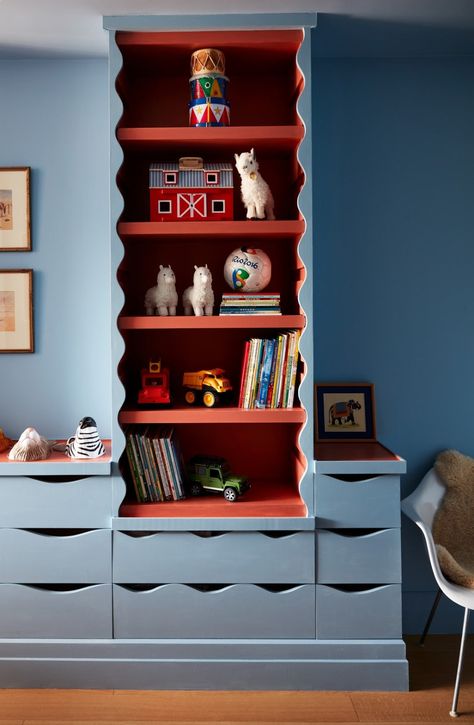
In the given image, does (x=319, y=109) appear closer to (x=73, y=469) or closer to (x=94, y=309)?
(x=94, y=309)

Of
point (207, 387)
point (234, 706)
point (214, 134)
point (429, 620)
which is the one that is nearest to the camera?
point (234, 706)

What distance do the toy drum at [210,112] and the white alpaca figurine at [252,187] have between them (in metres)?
0.13

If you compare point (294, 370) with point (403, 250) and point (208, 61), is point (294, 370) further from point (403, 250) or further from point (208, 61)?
point (208, 61)

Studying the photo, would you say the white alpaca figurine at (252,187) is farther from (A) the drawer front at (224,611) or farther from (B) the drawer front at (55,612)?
(B) the drawer front at (55,612)

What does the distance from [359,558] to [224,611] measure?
49 cm

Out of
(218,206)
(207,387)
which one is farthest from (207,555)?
(218,206)

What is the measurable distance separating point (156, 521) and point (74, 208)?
4.17 feet

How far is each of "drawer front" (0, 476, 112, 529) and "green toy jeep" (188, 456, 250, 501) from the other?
1.06 feet

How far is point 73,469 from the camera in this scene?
2.28 meters

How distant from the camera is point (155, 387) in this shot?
2359 mm

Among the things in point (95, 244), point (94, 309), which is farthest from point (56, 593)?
point (95, 244)

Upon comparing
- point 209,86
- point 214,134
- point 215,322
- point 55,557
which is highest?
point 209,86

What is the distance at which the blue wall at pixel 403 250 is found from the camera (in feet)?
8.57

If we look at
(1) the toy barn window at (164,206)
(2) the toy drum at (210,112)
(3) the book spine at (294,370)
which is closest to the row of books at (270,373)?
(3) the book spine at (294,370)
